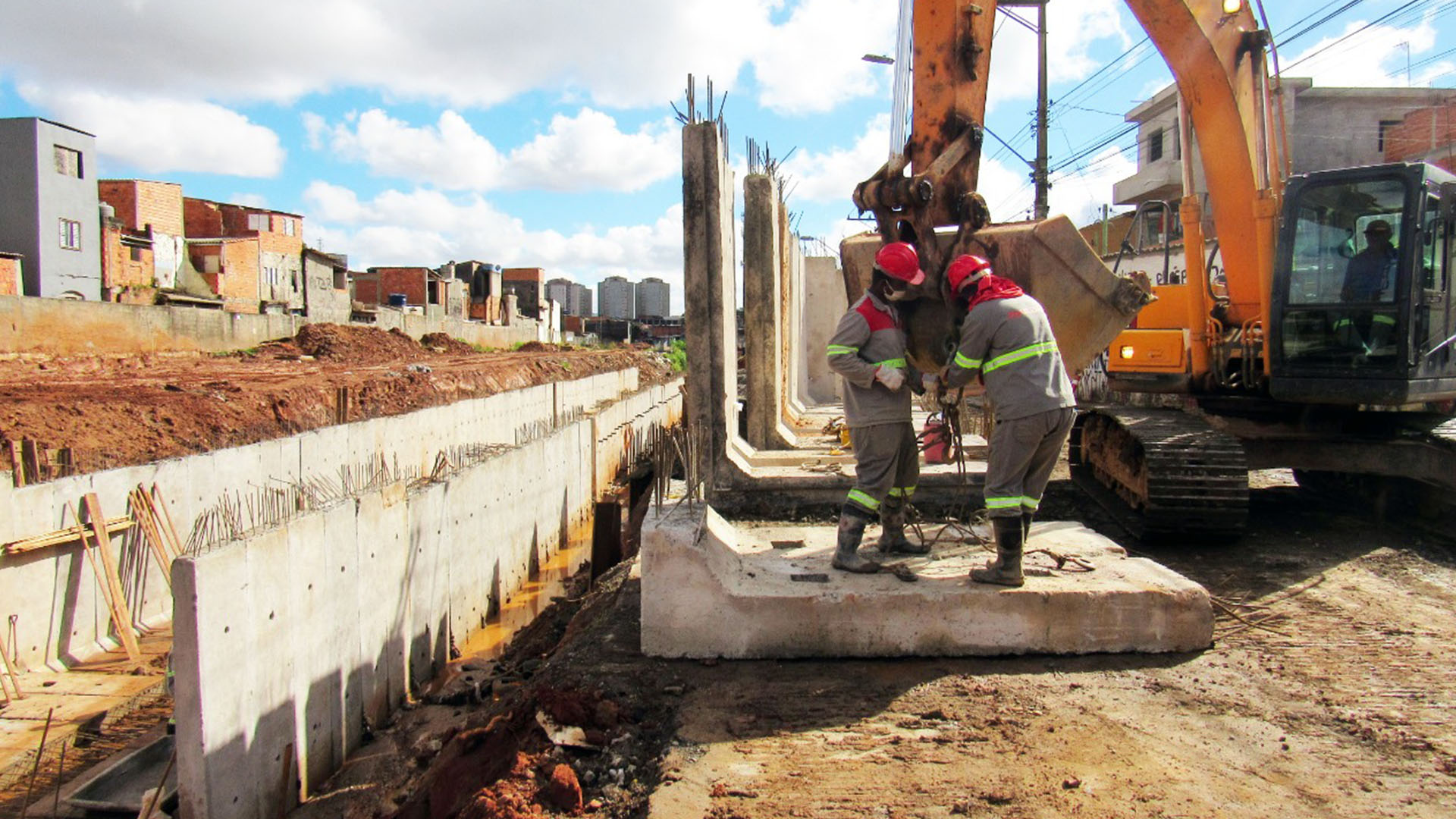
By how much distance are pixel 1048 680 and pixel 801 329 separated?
11798 millimetres

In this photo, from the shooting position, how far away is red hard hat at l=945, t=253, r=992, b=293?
15.7 ft

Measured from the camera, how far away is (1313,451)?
7.45m

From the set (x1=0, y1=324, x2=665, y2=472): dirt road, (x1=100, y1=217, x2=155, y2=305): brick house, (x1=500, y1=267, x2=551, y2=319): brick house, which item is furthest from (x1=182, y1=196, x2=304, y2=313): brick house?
(x1=500, y1=267, x2=551, y2=319): brick house

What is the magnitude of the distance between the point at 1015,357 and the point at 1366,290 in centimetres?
374

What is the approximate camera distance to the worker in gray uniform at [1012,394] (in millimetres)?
4551

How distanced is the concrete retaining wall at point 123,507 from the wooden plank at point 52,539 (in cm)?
6

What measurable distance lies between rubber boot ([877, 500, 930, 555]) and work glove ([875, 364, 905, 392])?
2.85 feet

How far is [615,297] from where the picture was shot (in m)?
86.4

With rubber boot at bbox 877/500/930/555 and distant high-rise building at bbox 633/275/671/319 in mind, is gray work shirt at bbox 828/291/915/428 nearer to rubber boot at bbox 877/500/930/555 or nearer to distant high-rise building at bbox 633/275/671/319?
rubber boot at bbox 877/500/930/555

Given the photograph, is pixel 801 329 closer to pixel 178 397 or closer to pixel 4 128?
pixel 178 397

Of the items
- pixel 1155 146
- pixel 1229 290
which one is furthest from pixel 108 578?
pixel 1155 146

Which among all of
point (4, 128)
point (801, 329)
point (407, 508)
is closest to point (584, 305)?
point (4, 128)

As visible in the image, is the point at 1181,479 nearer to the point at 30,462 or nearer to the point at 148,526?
the point at 148,526

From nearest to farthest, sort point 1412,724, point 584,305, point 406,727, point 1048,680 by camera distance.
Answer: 1. point 1412,724
2. point 1048,680
3. point 406,727
4. point 584,305
